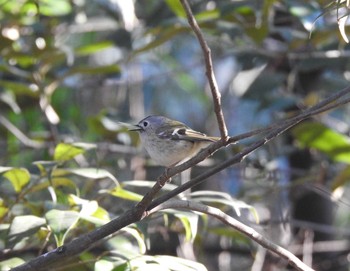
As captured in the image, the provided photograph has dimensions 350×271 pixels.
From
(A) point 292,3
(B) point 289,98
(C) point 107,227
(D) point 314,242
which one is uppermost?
(A) point 292,3

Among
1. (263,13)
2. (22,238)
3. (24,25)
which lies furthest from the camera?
(24,25)

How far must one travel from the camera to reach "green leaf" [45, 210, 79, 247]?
83.0 inches

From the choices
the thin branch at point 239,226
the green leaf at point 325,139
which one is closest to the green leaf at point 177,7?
the green leaf at point 325,139

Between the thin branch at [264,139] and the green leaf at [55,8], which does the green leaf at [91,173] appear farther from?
the green leaf at [55,8]

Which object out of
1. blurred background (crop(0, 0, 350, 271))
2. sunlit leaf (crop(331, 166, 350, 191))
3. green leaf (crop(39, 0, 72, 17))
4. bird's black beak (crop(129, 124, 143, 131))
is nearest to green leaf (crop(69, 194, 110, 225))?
blurred background (crop(0, 0, 350, 271))

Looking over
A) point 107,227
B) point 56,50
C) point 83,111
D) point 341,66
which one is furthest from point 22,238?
point 83,111

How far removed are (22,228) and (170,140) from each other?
1.11m

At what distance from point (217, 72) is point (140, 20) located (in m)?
1.06

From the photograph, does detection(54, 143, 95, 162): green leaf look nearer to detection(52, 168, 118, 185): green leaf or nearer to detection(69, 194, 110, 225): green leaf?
detection(52, 168, 118, 185): green leaf

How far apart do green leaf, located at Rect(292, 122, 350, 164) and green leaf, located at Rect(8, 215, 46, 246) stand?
1.72 m

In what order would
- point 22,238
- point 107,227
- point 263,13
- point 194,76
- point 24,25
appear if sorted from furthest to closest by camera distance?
1. point 194,76
2. point 24,25
3. point 263,13
4. point 22,238
5. point 107,227

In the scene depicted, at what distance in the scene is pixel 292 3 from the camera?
3.61m

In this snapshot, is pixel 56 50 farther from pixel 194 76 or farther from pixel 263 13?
pixel 194 76

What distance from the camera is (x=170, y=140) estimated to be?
3.24 m
